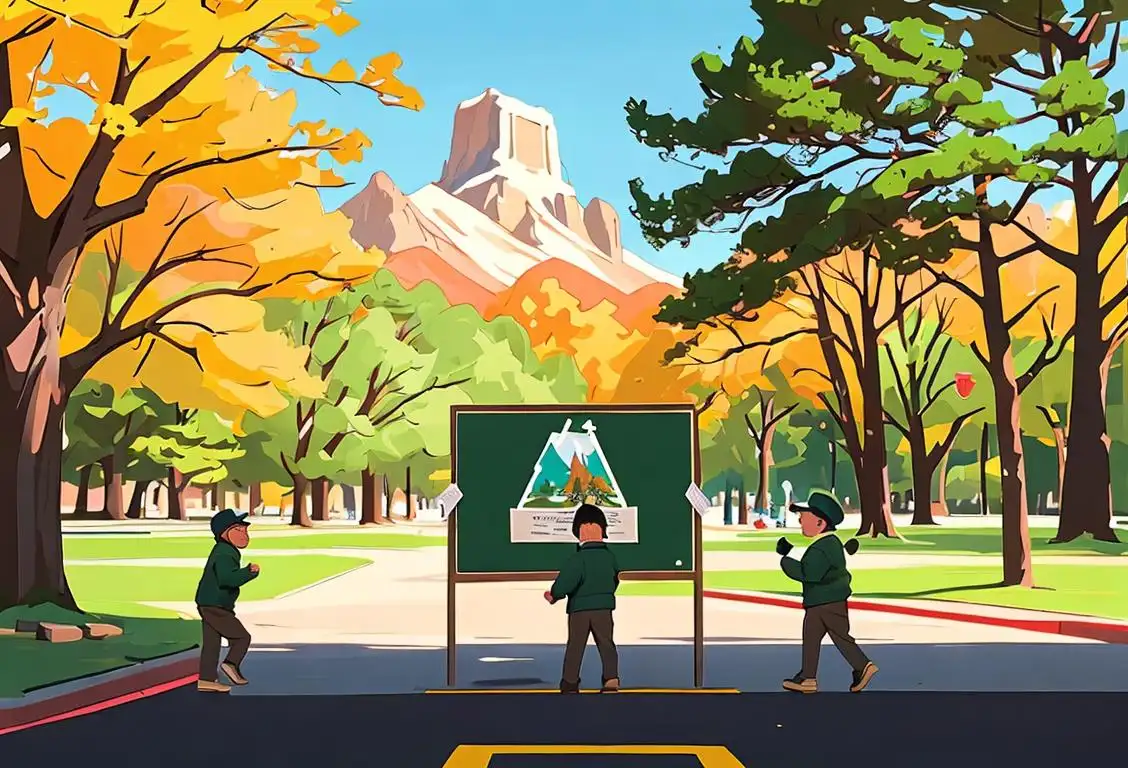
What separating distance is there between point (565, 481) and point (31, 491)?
776 centimetres

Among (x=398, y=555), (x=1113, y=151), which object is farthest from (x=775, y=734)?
(x=398, y=555)

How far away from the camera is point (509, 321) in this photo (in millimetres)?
89938

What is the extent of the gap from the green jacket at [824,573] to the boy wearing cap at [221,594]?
4610 millimetres

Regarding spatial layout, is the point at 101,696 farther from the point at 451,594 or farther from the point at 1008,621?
the point at 1008,621

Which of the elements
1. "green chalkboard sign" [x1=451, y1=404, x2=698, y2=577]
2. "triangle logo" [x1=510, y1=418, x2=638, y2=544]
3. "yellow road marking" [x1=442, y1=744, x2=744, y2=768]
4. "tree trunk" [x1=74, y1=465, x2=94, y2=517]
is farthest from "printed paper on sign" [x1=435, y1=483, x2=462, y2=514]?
"tree trunk" [x1=74, y1=465, x2=94, y2=517]

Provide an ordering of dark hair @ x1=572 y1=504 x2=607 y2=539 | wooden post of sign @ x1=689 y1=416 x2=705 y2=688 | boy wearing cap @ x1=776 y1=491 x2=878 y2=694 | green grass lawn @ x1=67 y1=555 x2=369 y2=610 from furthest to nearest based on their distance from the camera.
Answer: green grass lawn @ x1=67 y1=555 x2=369 y2=610 → wooden post of sign @ x1=689 y1=416 x2=705 y2=688 → dark hair @ x1=572 y1=504 x2=607 y2=539 → boy wearing cap @ x1=776 y1=491 x2=878 y2=694

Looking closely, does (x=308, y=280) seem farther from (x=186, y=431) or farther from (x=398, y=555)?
(x=186, y=431)

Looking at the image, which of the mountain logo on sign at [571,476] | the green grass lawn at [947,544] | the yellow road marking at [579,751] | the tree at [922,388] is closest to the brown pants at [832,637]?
the mountain logo on sign at [571,476]

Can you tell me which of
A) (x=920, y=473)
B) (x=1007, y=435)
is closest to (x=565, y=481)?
(x=1007, y=435)

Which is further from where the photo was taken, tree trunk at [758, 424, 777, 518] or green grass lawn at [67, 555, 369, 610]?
tree trunk at [758, 424, 777, 518]

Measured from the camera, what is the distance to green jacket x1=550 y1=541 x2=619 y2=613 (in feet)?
44.6

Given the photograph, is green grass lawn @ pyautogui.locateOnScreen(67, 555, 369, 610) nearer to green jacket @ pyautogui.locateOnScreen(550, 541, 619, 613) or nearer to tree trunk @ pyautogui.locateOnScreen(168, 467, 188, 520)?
green jacket @ pyautogui.locateOnScreen(550, 541, 619, 613)

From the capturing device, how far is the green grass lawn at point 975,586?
23719mm

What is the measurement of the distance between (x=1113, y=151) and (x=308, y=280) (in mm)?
11266
